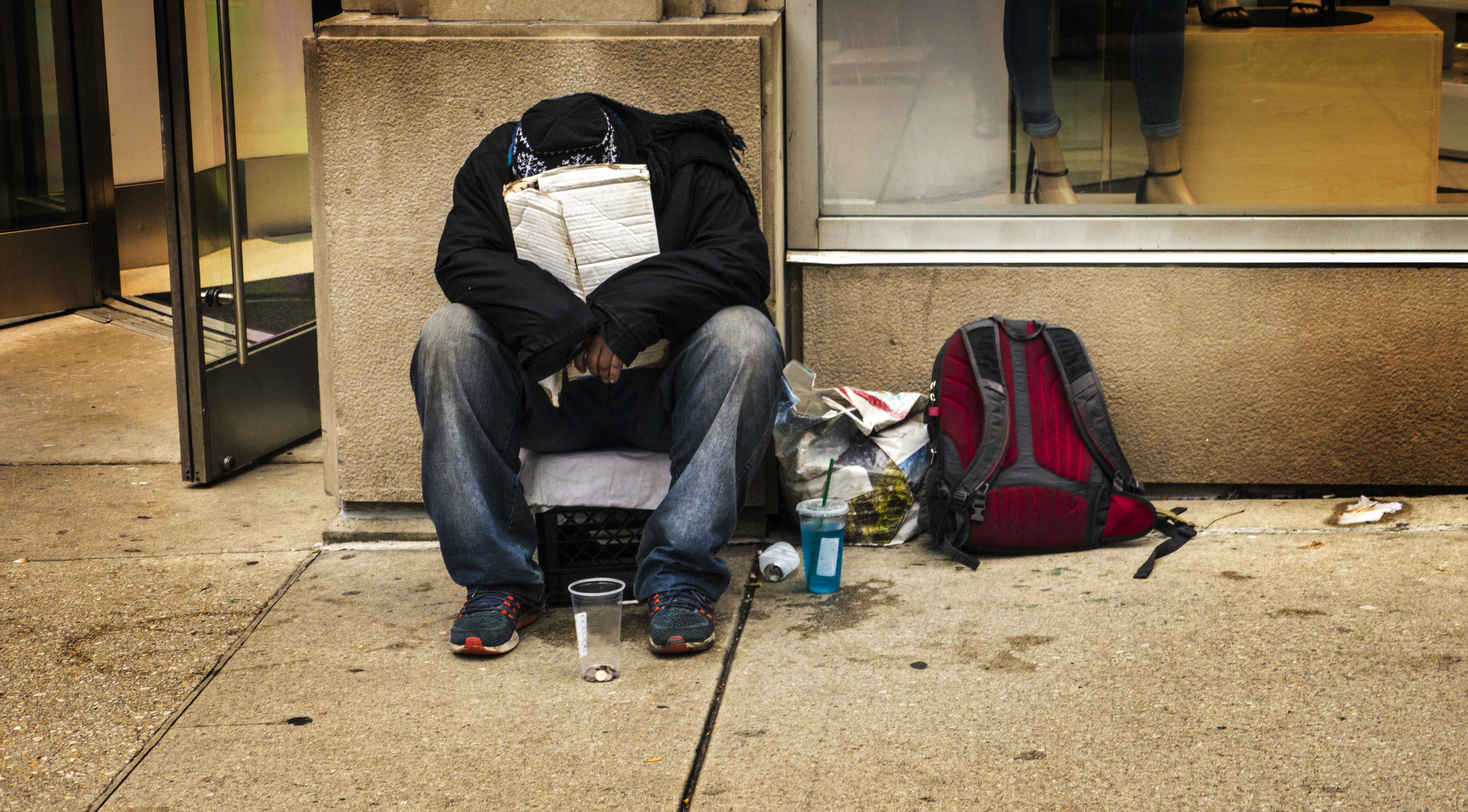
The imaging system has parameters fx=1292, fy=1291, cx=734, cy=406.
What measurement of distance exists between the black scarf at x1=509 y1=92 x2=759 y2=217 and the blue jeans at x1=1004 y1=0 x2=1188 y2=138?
112 centimetres

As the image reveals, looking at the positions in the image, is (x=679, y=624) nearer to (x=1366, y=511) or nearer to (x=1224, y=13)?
(x=1366, y=511)

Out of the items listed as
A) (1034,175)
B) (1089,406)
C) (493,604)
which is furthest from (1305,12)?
(493,604)

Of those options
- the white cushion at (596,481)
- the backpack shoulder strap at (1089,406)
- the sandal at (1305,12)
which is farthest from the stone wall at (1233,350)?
the white cushion at (596,481)

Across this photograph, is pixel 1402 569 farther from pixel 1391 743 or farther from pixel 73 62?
pixel 73 62

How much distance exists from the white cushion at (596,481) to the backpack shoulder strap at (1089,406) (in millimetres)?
1115

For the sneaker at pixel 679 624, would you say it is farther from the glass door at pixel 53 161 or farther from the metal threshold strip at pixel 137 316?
the glass door at pixel 53 161

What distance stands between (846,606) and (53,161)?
5262 mm

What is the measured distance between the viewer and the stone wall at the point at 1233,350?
3527 millimetres

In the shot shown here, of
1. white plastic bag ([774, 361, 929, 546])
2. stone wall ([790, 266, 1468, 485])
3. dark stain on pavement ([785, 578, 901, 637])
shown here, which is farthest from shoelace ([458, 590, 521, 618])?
stone wall ([790, 266, 1468, 485])

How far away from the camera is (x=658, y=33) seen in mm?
3342

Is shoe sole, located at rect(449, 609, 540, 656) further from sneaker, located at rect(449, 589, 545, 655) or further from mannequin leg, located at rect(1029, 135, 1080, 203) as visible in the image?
mannequin leg, located at rect(1029, 135, 1080, 203)

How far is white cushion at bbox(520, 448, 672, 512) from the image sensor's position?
9.71ft

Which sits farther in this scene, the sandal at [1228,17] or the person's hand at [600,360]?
the sandal at [1228,17]

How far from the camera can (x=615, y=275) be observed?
111 inches
